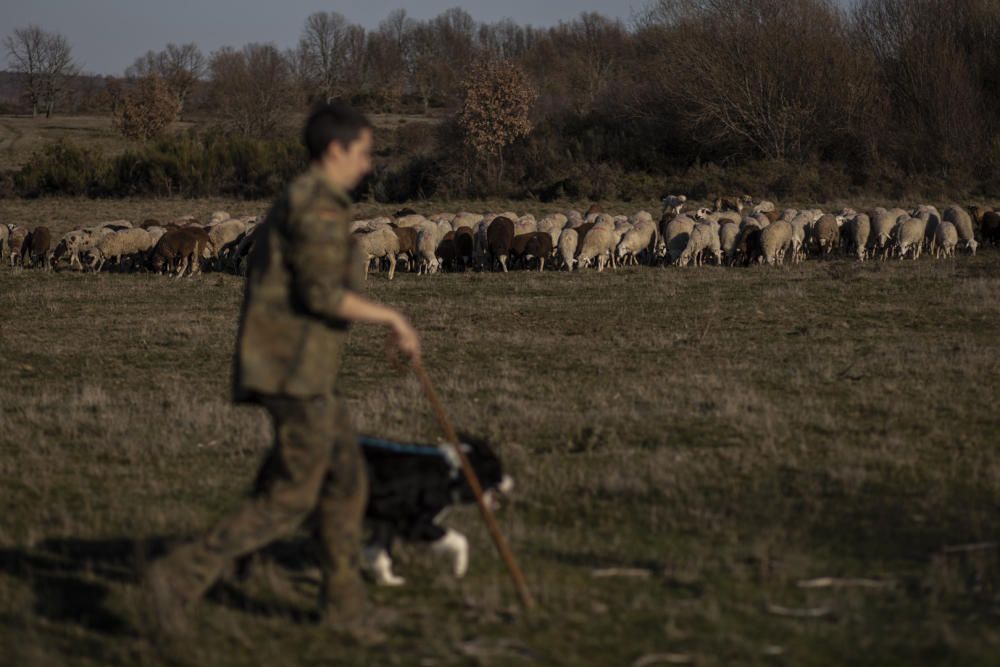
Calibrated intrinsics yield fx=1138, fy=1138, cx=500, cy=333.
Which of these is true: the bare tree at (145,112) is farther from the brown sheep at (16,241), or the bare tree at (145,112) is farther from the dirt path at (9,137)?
the brown sheep at (16,241)

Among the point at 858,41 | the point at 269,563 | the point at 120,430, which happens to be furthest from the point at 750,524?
the point at 858,41

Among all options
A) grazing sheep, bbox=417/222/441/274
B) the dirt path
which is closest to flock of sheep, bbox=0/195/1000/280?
grazing sheep, bbox=417/222/441/274

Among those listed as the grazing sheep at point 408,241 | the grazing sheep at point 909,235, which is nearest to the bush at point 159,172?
the grazing sheep at point 408,241

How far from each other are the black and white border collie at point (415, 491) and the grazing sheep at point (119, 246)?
23330 mm

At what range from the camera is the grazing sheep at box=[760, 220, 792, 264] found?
25578mm

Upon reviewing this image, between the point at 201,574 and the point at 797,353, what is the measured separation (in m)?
9.83

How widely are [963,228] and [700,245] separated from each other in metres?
6.76

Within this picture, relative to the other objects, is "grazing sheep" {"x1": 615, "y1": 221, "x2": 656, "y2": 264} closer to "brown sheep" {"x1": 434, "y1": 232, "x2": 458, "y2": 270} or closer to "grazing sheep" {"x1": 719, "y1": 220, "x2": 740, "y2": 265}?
"grazing sheep" {"x1": 719, "y1": 220, "x2": 740, "y2": 265}

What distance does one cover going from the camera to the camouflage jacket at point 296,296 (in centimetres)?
434

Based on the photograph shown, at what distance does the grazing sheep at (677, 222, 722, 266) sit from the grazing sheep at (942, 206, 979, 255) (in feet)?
20.1

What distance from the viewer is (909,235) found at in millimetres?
26172

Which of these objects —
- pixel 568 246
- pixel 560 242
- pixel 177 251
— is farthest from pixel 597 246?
pixel 177 251

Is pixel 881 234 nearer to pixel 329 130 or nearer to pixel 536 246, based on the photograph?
pixel 536 246

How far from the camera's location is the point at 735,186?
46.3 m
